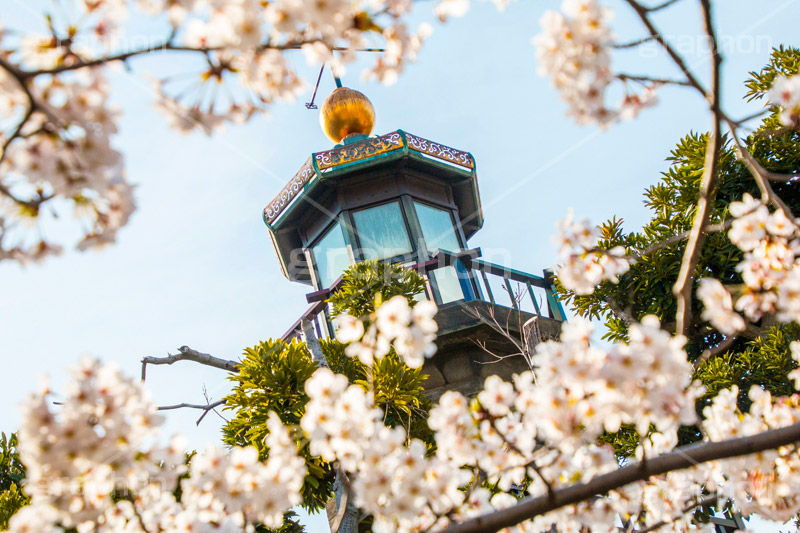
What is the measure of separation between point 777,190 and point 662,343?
790 centimetres

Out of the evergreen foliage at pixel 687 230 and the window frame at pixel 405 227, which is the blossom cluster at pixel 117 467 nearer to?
the evergreen foliage at pixel 687 230

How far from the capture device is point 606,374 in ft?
8.35

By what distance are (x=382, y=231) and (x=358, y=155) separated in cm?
145

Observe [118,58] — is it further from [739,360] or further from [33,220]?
[739,360]

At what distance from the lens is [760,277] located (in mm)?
3439

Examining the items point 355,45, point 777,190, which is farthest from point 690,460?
point 777,190

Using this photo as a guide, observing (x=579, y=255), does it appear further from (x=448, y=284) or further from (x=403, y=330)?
(x=448, y=284)

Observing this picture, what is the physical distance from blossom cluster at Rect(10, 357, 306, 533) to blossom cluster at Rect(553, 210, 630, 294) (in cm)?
185

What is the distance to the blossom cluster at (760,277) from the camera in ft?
10.7

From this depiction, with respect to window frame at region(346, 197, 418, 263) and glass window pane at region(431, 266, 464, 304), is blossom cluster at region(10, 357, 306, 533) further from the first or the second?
window frame at region(346, 197, 418, 263)

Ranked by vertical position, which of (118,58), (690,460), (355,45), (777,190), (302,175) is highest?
(302,175)

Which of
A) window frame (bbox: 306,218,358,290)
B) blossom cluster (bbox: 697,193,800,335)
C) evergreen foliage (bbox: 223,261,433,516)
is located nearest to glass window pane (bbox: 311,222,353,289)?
window frame (bbox: 306,218,358,290)

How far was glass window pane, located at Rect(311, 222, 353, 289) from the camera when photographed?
12.4 metres

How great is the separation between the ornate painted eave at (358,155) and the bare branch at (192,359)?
4.63m
